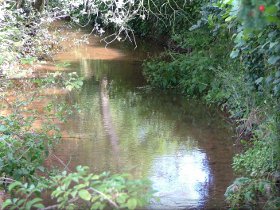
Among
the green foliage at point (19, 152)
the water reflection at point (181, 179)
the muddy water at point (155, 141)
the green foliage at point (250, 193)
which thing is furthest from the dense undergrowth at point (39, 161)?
the green foliage at point (250, 193)

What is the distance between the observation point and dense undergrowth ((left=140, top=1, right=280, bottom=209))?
4285mm

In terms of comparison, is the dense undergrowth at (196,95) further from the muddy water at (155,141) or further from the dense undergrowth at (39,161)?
the muddy water at (155,141)

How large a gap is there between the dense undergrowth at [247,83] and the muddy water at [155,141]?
331mm

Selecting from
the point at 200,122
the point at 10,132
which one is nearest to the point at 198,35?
the point at 200,122

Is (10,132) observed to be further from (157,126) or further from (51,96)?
(51,96)

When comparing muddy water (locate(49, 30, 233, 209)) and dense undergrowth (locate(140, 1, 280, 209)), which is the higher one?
dense undergrowth (locate(140, 1, 280, 209))

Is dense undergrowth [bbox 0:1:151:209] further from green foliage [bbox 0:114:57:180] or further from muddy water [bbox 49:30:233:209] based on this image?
muddy water [bbox 49:30:233:209]

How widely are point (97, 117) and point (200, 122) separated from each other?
1837 millimetres

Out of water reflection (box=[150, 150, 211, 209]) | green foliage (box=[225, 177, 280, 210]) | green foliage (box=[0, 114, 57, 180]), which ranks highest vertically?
green foliage (box=[0, 114, 57, 180])

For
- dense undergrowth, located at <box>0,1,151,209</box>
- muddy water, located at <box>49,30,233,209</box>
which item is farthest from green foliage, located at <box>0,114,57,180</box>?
muddy water, located at <box>49,30,233,209</box>

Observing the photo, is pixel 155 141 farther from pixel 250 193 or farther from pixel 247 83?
pixel 250 193

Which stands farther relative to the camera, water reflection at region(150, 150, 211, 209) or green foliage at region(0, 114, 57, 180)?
water reflection at region(150, 150, 211, 209)

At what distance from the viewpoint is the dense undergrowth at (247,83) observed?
14.1ft

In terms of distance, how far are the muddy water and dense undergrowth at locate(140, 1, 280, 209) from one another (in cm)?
33
